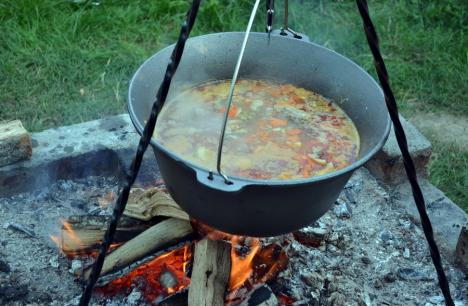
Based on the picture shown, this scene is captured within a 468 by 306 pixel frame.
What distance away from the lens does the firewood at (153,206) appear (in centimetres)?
285

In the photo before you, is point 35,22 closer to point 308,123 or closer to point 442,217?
point 308,123

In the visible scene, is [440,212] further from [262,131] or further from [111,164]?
[111,164]

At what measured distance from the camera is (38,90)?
4410 millimetres

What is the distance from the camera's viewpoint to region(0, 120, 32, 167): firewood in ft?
10.2

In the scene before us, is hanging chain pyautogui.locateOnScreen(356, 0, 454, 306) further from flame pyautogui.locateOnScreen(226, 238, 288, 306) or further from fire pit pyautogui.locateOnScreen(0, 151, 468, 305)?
flame pyautogui.locateOnScreen(226, 238, 288, 306)

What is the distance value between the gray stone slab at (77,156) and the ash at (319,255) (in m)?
0.06

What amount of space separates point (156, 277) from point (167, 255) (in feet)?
0.40

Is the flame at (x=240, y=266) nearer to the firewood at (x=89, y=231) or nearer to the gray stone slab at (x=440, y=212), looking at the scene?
the firewood at (x=89, y=231)

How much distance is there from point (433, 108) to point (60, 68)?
2.88 metres

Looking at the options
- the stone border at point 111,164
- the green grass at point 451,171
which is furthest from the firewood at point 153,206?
the green grass at point 451,171

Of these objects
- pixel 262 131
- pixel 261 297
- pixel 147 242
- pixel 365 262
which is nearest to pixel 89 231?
pixel 147 242

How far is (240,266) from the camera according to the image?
111 inches

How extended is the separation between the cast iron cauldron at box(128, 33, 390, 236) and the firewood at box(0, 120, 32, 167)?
941 millimetres

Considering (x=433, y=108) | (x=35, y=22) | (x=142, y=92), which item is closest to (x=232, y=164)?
(x=142, y=92)
